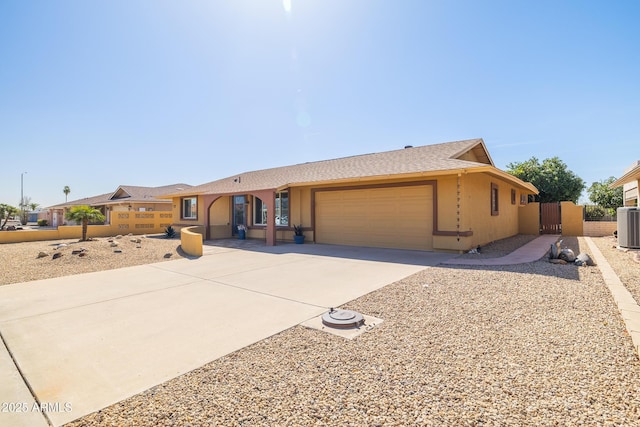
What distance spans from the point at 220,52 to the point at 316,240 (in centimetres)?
878

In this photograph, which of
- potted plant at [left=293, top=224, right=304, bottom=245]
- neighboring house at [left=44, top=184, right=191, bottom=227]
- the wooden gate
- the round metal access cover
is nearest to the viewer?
the round metal access cover

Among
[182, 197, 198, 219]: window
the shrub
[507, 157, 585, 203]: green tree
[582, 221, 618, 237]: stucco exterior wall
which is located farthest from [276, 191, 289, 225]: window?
the shrub

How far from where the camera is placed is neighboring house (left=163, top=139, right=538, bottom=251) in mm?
10534

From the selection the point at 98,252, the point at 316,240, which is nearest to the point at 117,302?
the point at 98,252

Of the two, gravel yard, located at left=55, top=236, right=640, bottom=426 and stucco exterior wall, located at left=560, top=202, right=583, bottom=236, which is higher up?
stucco exterior wall, located at left=560, top=202, right=583, bottom=236

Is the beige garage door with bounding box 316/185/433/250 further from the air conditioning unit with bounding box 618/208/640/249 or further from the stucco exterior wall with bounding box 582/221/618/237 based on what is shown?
the stucco exterior wall with bounding box 582/221/618/237

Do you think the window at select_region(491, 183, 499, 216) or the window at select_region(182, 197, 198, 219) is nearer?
the window at select_region(491, 183, 499, 216)

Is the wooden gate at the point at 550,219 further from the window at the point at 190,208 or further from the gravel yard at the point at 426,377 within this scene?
the window at the point at 190,208

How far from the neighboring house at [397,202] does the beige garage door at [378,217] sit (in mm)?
35

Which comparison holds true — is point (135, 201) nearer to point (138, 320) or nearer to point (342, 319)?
point (138, 320)

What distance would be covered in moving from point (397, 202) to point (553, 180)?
70.4 ft

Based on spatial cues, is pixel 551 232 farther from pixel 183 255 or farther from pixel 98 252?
pixel 98 252

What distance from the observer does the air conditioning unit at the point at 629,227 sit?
993cm

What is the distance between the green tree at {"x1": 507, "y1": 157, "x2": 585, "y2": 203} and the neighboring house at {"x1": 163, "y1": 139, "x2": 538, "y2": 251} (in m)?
11.2
